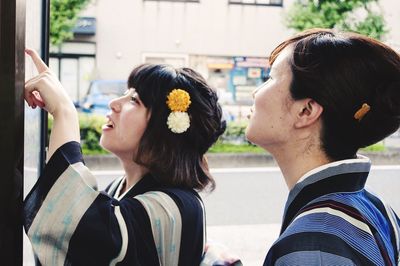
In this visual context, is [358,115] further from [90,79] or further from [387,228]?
[90,79]

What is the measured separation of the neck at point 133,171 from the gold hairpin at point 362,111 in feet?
1.68

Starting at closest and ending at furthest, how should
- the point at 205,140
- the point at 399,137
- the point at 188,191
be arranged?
the point at 188,191
the point at 205,140
the point at 399,137

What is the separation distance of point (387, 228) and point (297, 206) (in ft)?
0.61

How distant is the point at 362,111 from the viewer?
93 cm

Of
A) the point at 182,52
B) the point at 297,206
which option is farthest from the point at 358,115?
the point at 182,52

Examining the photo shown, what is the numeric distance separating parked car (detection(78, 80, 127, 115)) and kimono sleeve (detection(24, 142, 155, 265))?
27.8 feet

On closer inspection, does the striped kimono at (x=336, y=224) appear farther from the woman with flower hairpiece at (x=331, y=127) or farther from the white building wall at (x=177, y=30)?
the white building wall at (x=177, y=30)

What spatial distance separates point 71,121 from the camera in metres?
0.95

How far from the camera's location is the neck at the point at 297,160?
38.4 inches

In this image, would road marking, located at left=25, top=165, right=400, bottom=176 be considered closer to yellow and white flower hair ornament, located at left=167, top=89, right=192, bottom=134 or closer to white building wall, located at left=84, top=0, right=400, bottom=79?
white building wall, located at left=84, top=0, right=400, bottom=79

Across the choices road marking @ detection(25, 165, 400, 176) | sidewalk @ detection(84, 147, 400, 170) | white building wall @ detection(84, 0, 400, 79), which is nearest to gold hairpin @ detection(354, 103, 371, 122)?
road marking @ detection(25, 165, 400, 176)

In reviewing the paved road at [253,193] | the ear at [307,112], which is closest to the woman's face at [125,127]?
the ear at [307,112]

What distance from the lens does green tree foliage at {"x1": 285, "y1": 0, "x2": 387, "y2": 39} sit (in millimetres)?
8828

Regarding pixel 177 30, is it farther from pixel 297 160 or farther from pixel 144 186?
pixel 297 160
